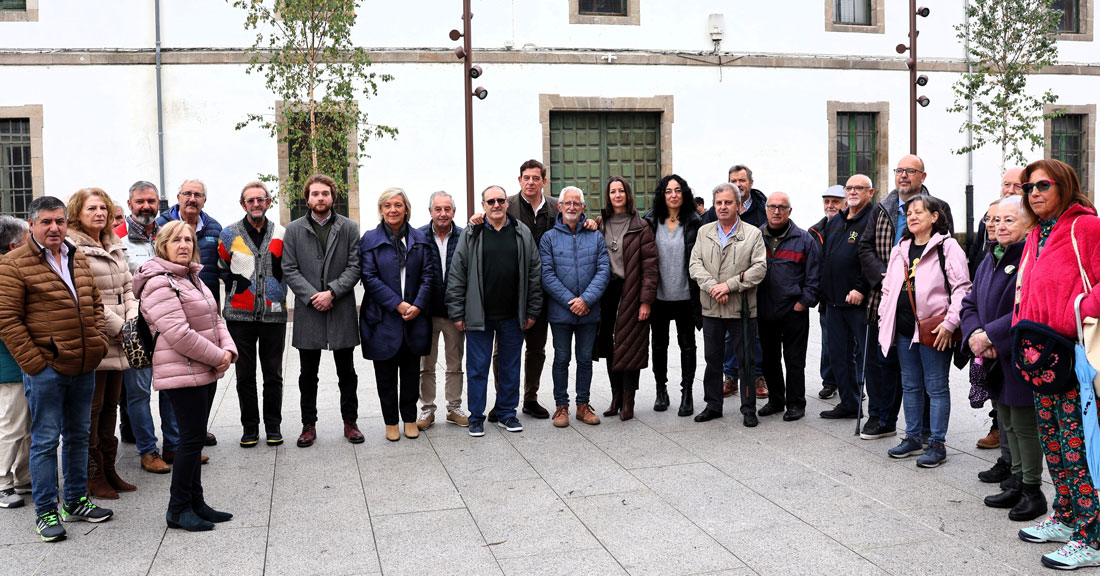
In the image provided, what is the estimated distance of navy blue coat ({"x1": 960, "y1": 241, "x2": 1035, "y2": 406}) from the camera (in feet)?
15.0

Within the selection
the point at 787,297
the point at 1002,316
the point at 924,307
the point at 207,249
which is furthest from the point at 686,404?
the point at 207,249

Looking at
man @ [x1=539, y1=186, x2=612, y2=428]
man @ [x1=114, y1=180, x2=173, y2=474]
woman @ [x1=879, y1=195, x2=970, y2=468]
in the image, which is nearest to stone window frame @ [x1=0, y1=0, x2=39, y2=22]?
man @ [x1=114, y1=180, x2=173, y2=474]

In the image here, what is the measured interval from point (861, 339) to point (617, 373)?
5.97 feet

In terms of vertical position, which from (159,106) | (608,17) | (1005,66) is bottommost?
(159,106)

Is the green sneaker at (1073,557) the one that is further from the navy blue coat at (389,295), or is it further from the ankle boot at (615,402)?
the navy blue coat at (389,295)

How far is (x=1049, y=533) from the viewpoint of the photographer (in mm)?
4352

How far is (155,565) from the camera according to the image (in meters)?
4.30

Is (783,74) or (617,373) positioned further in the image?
(783,74)

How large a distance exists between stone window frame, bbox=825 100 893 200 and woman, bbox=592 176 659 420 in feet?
41.4

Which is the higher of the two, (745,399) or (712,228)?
(712,228)

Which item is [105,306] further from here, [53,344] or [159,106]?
[159,106]

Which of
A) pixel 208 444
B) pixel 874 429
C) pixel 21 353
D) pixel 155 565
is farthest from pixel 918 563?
pixel 208 444

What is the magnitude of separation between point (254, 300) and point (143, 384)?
35.4 inches

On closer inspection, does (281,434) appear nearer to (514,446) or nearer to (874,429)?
(514,446)
